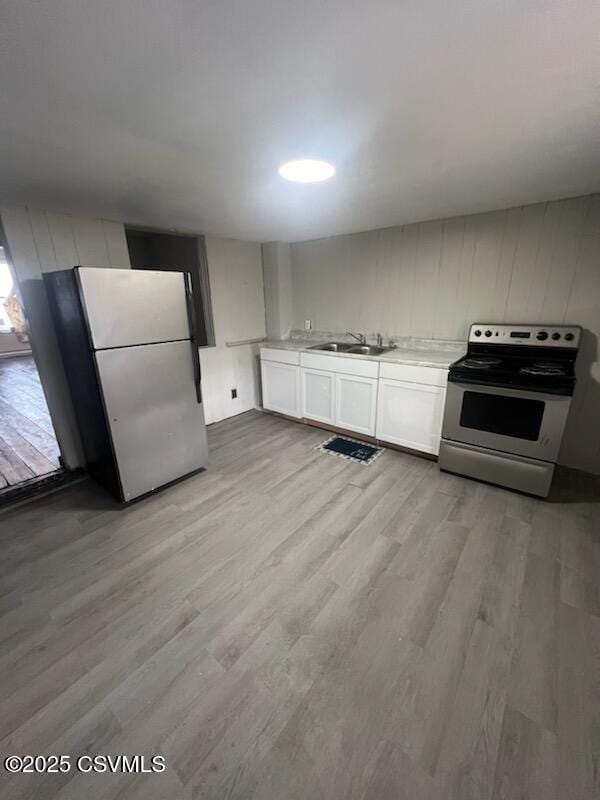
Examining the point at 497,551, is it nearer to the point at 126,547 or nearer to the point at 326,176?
the point at 126,547

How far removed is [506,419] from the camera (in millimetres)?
2469

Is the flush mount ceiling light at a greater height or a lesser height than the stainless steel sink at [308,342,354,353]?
greater

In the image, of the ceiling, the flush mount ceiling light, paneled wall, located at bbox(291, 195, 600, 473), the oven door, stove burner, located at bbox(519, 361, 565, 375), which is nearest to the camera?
the ceiling

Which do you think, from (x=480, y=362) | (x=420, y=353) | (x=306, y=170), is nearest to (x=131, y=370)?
(x=306, y=170)

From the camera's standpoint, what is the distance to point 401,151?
164cm

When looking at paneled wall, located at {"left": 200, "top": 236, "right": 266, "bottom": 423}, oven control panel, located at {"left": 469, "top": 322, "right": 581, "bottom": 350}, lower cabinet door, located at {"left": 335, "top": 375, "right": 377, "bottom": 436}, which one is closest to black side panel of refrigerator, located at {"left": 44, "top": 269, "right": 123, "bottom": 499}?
paneled wall, located at {"left": 200, "top": 236, "right": 266, "bottom": 423}

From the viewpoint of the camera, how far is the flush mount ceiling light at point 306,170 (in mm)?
1769

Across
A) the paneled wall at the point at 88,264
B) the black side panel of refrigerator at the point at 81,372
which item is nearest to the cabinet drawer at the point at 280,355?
the paneled wall at the point at 88,264

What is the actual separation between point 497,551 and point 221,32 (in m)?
2.61

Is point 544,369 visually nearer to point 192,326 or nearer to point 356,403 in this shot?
point 356,403

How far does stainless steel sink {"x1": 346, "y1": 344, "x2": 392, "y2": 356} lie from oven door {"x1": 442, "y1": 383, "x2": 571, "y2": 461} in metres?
1.13

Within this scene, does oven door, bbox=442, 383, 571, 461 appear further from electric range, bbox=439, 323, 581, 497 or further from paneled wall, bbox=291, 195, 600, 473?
paneled wall, bbox=291, 195, 600, 473

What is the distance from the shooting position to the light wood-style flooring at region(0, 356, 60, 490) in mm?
2897

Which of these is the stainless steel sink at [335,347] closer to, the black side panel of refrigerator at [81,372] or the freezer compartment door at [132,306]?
the freezer compartment door at [132,306]
